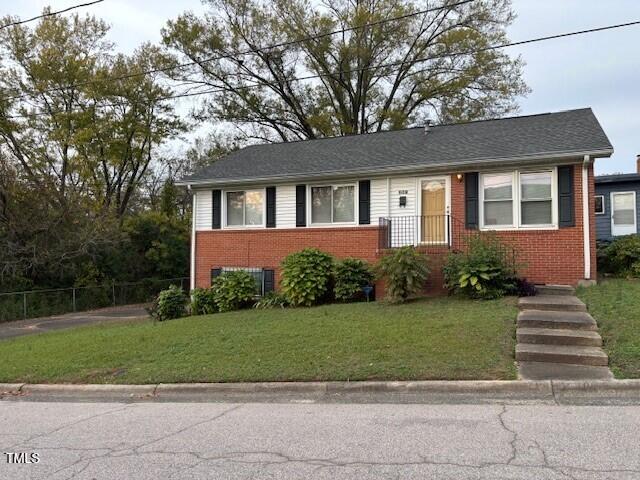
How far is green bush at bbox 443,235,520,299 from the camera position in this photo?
1138 centimetres

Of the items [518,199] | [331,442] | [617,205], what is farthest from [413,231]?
[617,205]

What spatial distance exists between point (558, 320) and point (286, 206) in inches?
358

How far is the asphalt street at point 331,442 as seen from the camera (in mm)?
4258

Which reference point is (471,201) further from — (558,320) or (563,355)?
(563,355)

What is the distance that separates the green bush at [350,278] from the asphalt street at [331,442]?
6.95m

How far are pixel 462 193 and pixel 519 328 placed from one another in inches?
228

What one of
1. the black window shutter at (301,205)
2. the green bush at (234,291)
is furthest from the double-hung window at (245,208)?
→ the green bush at (234,291)

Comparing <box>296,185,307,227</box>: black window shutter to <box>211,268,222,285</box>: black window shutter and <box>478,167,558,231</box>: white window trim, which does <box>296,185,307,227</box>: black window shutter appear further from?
<box>478,167,558,231</box>: white window trim

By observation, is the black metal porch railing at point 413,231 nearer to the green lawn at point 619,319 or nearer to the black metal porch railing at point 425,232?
the black metal porch railing at point 425,232

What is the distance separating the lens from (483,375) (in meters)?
6.82

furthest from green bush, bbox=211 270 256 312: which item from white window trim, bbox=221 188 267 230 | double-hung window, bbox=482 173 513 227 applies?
double-hung window, bbox=482 173 513 227

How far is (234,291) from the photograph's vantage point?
14406 millimetres

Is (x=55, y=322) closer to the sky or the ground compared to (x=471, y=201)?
closer to the ground

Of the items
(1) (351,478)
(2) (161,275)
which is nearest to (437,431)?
(1) (351,478)
